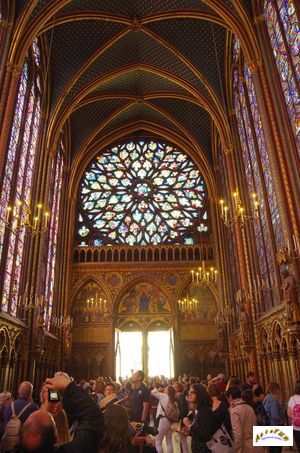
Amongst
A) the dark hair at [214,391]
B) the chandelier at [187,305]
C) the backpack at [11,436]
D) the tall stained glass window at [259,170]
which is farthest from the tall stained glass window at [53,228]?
the dark hair at [214,391]

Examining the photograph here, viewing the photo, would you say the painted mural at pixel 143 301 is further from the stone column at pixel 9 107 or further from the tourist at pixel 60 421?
the tourist at pixel 60 421

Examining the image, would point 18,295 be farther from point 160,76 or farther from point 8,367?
point 160,76

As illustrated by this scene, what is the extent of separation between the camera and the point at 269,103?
11.7m

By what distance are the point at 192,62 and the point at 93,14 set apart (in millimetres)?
5132

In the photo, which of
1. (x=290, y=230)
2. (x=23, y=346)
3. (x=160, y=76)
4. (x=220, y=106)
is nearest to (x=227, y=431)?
(x=290, y=230)

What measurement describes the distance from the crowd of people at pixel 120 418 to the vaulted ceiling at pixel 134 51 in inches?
535

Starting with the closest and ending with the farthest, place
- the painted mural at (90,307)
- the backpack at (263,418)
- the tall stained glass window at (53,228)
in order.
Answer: the backpack at (263,418) < the tall stained glass window at (53,228) < the painted mural at (90,307)

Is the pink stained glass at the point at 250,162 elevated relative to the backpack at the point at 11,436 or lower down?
elevated

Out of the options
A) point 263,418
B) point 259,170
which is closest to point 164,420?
point 263,418

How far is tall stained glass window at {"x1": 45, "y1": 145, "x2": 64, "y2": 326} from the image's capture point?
19.0m

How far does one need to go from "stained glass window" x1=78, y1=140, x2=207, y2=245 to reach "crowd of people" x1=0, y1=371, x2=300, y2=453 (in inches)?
620

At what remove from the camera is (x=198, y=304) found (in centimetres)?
2188

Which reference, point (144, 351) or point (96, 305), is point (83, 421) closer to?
point (96, 305)

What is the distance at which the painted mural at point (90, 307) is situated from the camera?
858 inches
